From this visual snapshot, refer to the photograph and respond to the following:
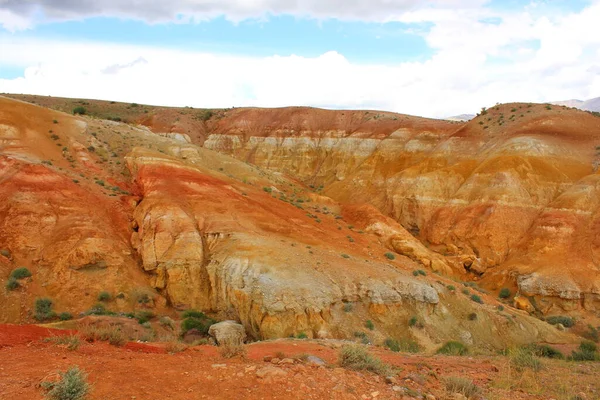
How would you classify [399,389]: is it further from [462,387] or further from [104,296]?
[104,296]

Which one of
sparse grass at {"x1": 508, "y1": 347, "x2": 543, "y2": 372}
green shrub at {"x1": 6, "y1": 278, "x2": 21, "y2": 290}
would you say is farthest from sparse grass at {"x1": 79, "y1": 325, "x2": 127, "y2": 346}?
green shrub at {"x1": 6, "y1": 278, "x2": 21, "y2": 290}

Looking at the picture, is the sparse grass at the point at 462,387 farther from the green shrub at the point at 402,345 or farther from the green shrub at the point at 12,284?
the green shrub at the point at 12,284

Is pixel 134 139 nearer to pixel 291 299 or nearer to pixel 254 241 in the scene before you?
pixel 254 241

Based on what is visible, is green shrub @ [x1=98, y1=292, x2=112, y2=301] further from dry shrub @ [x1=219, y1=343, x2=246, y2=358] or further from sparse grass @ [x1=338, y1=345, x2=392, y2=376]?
sparse grass @ [x1=338, y1=345, x2=392, y2=376]

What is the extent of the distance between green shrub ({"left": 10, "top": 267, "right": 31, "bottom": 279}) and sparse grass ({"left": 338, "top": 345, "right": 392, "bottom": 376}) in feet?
57.7

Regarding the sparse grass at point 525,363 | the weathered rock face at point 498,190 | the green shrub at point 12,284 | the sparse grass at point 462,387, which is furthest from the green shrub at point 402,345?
the green shrub at point 12,284

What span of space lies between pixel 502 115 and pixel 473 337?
3044 cm

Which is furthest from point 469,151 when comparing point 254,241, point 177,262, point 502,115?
point 177,262

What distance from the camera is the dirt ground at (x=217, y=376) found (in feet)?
20.8

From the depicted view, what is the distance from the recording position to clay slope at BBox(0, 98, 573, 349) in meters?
18.2

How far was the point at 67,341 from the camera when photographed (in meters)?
8.18

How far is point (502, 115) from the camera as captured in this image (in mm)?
42000

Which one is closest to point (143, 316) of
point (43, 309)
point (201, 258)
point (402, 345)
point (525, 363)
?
point (201, 258)

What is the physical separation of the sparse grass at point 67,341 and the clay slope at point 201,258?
384 inches
